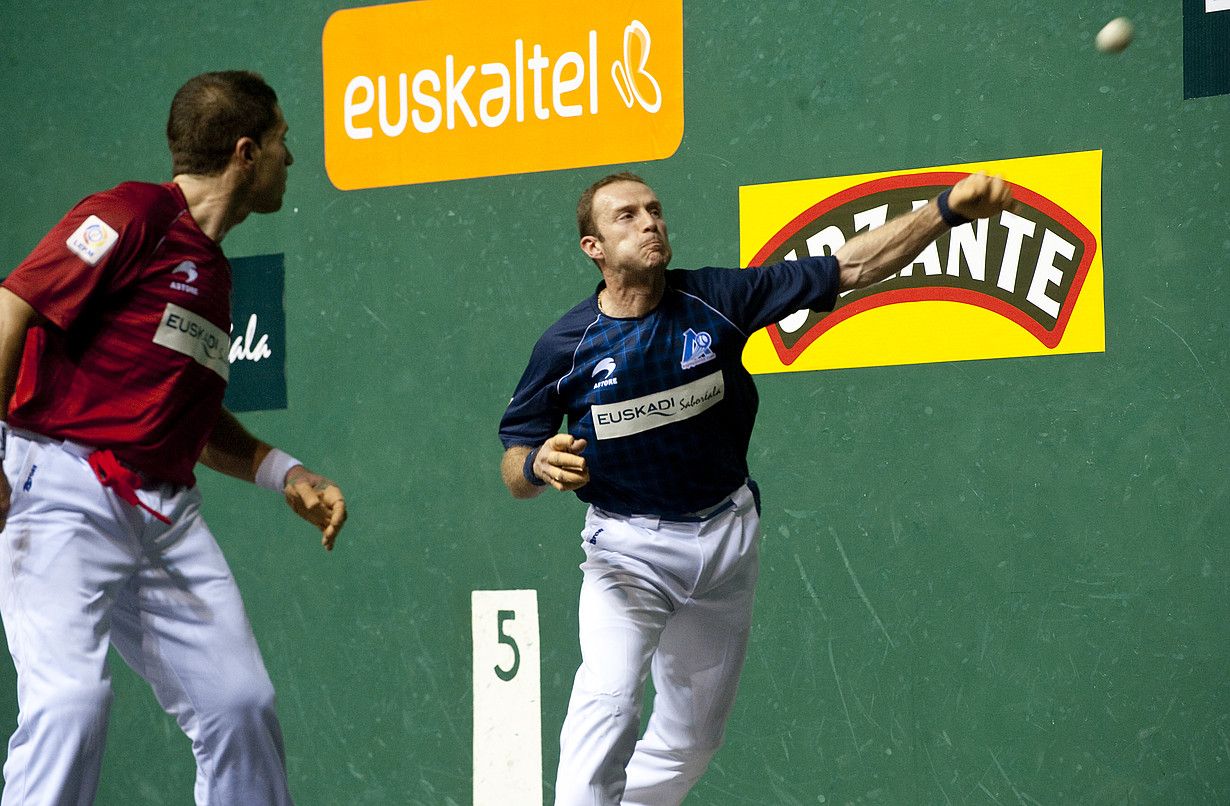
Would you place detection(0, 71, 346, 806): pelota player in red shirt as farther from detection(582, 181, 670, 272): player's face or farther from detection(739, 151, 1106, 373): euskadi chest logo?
detection(739, 151, 1106, 373): euskadi chest logo

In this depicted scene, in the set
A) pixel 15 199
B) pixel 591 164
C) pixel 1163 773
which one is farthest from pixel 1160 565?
pixel 15 199

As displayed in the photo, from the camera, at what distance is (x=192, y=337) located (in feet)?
8.54

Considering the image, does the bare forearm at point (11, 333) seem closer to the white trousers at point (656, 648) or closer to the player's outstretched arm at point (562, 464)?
the player's outstretched arm at point (562, 464)

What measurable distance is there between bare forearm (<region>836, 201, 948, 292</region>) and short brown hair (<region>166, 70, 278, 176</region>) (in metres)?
1.23

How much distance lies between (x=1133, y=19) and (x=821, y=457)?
135 centimetres

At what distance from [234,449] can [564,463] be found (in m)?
0.66

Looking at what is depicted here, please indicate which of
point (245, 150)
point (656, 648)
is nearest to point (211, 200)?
point (245, 150)

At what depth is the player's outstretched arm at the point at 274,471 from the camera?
2.71 m

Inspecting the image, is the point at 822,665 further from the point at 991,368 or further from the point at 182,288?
the point at 182,288

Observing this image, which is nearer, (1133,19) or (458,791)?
(1133,19)

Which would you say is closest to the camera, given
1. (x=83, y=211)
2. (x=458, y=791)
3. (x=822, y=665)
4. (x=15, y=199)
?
(x=83, y=211)

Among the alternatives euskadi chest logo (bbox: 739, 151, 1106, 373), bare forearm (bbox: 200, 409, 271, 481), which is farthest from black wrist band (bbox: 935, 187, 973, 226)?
bare forearm (bbox: 200, 409, 271, 481)

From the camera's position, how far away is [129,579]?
2566mm

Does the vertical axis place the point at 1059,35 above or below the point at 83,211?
above
